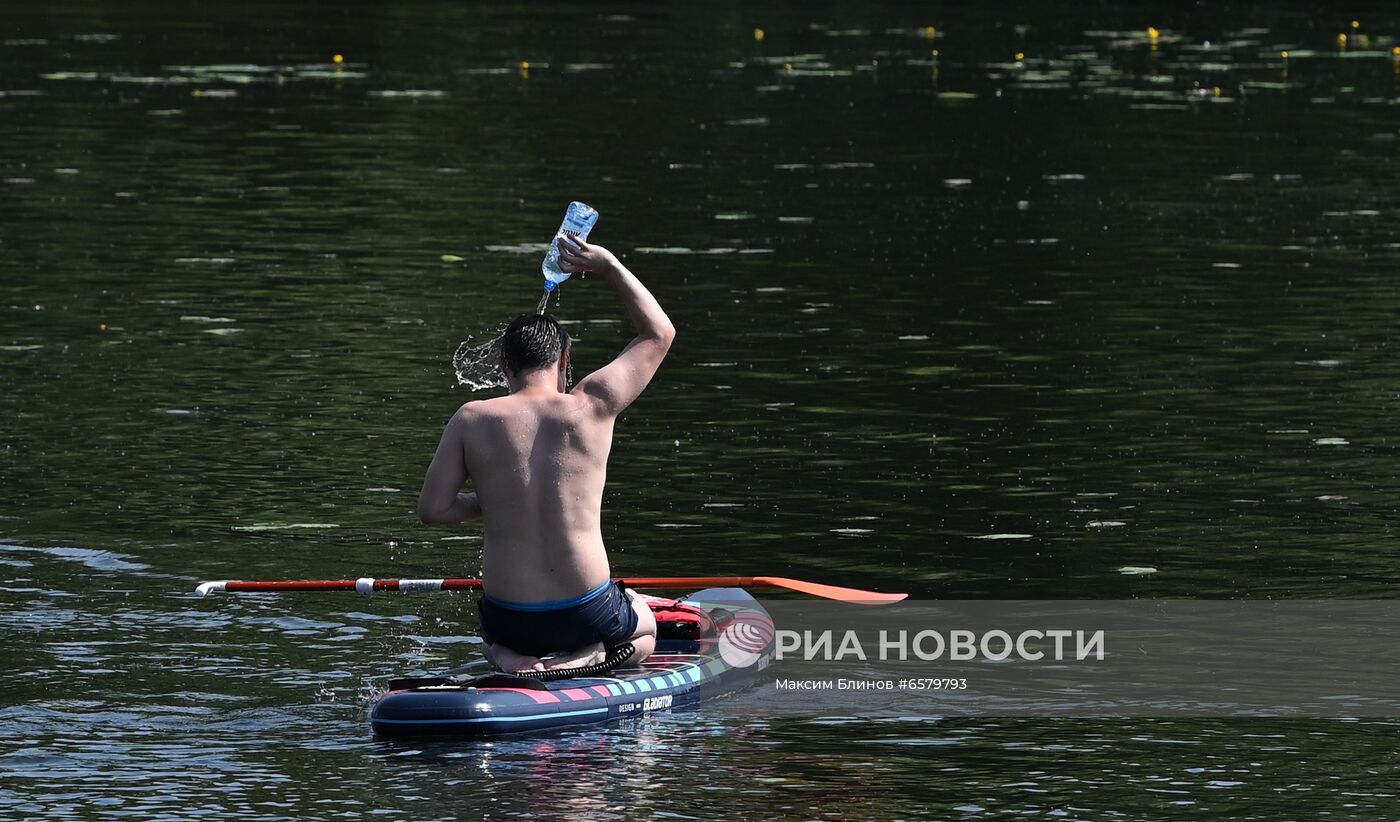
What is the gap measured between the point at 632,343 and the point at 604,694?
1.32 m

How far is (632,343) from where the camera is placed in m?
10.2

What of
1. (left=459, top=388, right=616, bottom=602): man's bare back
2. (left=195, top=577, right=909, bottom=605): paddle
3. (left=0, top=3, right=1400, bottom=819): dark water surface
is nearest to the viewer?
(left=0, top=3, right=1400, bottom=819): dark water surface

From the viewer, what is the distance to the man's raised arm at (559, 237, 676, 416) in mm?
10148

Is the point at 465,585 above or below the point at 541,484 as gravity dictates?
below

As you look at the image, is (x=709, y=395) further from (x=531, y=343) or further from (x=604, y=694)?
(x=604, y=694)

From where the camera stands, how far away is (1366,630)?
37.6 ft

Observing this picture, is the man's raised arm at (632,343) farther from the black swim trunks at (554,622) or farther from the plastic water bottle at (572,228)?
the black swim trunks at (554,622)

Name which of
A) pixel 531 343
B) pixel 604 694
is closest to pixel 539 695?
pixel 604 694

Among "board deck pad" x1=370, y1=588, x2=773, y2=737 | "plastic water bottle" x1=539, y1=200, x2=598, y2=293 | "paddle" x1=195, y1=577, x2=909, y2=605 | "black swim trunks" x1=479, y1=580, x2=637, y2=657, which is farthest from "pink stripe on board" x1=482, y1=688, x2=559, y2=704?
"plastic water bottle" x1=539, y1=200, x2=598, y2=293

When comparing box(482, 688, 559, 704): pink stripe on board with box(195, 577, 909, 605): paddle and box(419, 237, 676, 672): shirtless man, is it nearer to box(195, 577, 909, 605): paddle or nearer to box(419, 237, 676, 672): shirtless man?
box(419, 237, 676, 672): shirtless man

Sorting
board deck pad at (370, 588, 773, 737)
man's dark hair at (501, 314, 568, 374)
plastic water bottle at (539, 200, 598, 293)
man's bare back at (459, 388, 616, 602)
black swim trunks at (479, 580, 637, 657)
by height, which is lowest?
board deck pad at (370, 588, 773, 737)

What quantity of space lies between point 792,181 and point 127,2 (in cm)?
2890

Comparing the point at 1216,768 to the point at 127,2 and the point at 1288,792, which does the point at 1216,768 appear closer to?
the point at 1288,792

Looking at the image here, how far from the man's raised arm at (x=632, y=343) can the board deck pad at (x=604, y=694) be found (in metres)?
1.05
